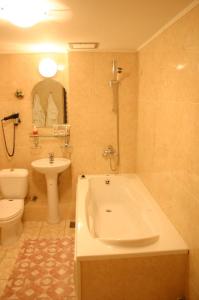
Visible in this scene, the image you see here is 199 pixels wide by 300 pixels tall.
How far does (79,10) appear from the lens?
4.90 ft

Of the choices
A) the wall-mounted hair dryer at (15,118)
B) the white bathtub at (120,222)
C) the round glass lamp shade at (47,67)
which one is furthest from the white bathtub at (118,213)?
the round glass lamp shade at (47,67)

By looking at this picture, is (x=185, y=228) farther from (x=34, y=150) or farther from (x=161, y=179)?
(x=34, y=150)

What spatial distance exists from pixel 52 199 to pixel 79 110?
3.97 ft

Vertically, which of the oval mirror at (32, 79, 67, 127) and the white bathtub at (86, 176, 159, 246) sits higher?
the oval mirror at (32, 79, 67, 127)

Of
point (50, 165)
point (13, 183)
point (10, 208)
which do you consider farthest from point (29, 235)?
point (50, 165)

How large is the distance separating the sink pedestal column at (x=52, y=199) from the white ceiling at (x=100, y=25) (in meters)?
1.59

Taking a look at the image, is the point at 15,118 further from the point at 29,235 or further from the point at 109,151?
the point at 29,235

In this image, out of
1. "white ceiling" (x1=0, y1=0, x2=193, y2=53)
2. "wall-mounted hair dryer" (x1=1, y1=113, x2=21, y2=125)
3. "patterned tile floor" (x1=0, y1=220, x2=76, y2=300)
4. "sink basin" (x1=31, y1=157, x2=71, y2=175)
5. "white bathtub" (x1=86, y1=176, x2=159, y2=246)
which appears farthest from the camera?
"wall-mounted hair dryer" (x1=1, y1=113, x2=21, y2=125)

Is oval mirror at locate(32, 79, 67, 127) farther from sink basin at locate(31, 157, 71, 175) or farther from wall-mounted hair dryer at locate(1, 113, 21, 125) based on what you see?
sink basin at locate(31, 157, 71, 175)

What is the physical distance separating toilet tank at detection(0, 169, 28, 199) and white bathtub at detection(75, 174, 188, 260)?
0.72 meters

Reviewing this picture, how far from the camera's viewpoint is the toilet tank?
2.88m

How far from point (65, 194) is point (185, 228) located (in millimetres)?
1984

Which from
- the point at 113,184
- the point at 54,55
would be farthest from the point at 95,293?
the point at 54,55

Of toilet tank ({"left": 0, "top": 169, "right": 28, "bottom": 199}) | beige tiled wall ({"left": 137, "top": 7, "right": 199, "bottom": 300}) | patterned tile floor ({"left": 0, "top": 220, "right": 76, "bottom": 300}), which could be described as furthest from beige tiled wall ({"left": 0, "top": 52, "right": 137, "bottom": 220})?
beige tiled wall ({"left": 137, "top": 7, "right": 199, "bottom": 300})
